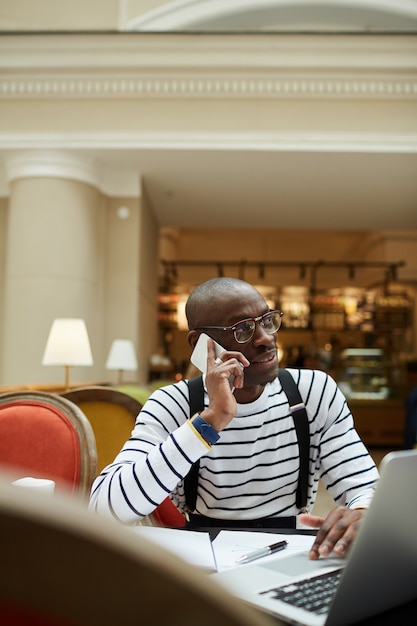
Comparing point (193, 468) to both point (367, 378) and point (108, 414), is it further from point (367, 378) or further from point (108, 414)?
point (367, 378)

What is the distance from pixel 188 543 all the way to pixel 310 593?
0.33 metres

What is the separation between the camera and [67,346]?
15.5 feet

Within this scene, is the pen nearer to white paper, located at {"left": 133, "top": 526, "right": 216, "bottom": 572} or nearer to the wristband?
white paper, located at {"left": 133, "top": 526, "right": 216, "bottom": 572}

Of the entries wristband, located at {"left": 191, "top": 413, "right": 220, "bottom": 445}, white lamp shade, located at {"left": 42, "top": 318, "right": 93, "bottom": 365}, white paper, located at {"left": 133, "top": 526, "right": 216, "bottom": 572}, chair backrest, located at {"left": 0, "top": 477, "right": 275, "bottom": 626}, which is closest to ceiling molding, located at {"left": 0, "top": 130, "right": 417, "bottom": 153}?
white lamp shade, located at {"left": 42, "top": 318, "right": 93, "bottom": 365}

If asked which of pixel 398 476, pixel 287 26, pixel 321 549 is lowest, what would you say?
pixel 321 549

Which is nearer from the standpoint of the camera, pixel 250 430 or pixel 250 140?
pixel 250 430

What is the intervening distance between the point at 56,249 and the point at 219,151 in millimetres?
2070

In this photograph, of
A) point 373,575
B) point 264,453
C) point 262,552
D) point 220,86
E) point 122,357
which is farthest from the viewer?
point 122,357

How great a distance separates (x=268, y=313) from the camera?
155cm

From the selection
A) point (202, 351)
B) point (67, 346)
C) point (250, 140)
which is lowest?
point (202, 351)

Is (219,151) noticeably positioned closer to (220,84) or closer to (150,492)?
(220,84)

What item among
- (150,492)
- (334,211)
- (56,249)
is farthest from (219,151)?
(150,492)

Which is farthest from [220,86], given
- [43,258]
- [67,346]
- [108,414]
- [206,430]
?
[206,430]

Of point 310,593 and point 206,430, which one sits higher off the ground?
point 206,430
